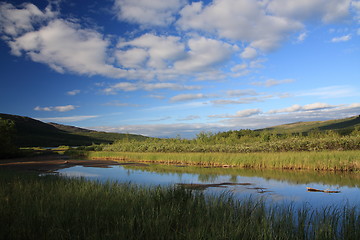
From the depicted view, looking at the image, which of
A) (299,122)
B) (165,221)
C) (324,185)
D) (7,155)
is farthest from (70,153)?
(299,122)

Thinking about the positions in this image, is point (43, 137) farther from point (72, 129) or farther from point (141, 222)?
A: point (141, 222)

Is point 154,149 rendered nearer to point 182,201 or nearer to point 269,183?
point 269,183

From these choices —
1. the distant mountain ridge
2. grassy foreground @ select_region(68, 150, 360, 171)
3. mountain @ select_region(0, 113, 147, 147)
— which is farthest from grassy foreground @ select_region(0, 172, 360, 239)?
mountain @ select_region(0, 113, 147, 147)

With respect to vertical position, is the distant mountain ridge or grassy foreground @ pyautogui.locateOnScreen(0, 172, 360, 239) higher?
the distant mountain ridge

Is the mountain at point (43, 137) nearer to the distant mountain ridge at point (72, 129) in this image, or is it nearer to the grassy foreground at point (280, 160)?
the distant mountain ridge at point (72, 129)

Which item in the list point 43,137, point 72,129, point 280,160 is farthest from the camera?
point 72,129

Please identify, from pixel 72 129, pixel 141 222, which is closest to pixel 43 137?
pixel 72 129

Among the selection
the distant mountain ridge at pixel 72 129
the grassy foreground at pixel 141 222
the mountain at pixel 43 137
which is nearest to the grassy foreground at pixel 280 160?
the grassy foreground at pixel 141 222

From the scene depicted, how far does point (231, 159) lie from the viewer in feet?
72.3

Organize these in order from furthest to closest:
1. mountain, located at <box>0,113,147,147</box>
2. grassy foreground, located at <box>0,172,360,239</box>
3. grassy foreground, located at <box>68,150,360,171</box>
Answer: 1. mountain, located at <box>0,113,147,147</box>
2. grassy foreground, located at <box>68,150,360,171</box>
3. grassy foreground, located at <box>0,172,360,239</box>

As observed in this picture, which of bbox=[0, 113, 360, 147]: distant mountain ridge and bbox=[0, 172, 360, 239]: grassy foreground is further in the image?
bbox=[0, 113, 360, 147]: distant mountain ridge

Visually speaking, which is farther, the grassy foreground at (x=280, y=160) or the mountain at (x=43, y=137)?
the mountain at (x=43, y=137)

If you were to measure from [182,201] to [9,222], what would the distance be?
382 cm

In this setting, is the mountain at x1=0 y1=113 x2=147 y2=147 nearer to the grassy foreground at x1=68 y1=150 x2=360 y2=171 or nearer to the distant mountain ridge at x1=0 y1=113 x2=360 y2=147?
the distant mountain ridge at x1=0 y1=113 x2=360 y2=147
